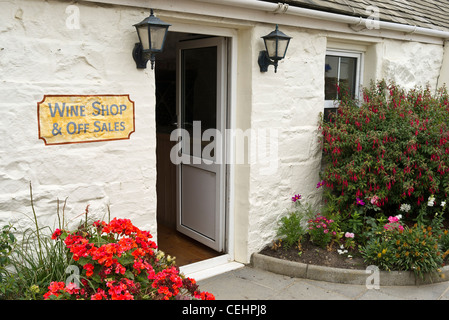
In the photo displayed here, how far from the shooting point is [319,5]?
15.5 feet

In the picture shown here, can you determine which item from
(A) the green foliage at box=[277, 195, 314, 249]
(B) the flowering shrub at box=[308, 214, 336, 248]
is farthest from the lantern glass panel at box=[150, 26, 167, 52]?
(B) the flowering shrub at box=[308, 214, 336, 248]

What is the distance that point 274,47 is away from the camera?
4340mm

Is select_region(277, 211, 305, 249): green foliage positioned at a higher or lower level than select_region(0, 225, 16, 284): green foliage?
lower

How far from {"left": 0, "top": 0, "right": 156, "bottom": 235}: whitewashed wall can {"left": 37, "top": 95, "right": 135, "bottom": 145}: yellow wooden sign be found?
5 centimetres

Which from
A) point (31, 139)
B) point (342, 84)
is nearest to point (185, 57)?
point (342, 84)

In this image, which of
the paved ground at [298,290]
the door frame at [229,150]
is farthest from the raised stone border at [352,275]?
the door frame at [229,150]

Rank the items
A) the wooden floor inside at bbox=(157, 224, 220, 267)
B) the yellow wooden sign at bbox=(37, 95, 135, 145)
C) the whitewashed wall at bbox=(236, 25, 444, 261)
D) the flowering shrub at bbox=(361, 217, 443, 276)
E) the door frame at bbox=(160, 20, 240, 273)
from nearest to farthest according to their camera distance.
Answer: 1. the yellow wooden sign at bbox=(37, 95, 135, 145)
2. the flowering shrub at bbox=(361, 217, 443, 276)
3. the door frame at bbox=(160, 20, 240, 273)
4. the whitewashed wall at bbox=(236, 25, 444, 261)
5. the wooden floor inside at bbox=(157, 224, 220, 267)

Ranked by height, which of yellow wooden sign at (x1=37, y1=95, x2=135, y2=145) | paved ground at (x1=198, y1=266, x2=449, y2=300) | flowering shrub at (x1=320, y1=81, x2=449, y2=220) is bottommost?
paved ground at (x1=198, y1=266, x2=449, y2=300)

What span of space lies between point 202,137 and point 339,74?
6.71ft

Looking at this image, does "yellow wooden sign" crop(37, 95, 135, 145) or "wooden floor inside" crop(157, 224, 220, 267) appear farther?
"wooden floor inside" crop(157, 224, 220, 267)

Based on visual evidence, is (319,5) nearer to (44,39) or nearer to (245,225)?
(245,225)

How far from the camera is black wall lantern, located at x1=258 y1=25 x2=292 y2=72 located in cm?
431

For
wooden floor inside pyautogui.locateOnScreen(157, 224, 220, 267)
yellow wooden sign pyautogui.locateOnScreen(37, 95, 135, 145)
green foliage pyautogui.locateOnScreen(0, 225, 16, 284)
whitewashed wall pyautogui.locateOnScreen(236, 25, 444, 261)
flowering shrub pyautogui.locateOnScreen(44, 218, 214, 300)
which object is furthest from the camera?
wooden floor inside pyautogui.locateOnScreen(157, 224, 220, 267)

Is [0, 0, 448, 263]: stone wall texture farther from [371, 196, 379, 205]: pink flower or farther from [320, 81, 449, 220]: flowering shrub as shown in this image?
[371, 196, 379, 205]: pink flower
